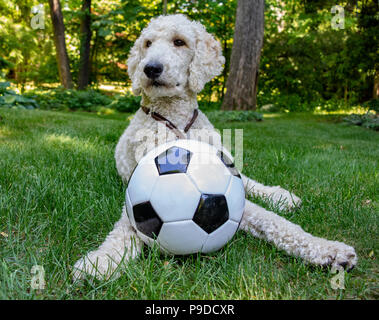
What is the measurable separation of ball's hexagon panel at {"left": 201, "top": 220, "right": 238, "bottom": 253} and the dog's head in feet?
3.87

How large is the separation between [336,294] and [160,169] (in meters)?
1.06

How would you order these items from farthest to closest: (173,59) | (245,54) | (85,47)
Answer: (85,47) < (245,54) < (173,59)

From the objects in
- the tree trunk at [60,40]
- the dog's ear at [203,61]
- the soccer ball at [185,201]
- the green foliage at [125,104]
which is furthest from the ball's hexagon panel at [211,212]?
the tree trunk at [60,40]

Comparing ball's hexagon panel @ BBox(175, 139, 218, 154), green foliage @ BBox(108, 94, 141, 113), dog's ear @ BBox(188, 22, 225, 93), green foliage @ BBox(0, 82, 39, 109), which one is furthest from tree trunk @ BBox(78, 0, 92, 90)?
ball's hexagon panel @ BBox(175, 139, 218, 154)

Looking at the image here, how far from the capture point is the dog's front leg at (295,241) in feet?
5.25

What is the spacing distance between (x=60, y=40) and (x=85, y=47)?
2242 millimetres

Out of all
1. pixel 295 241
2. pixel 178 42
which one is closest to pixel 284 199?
pixel 295 241

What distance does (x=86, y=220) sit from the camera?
2.06 m

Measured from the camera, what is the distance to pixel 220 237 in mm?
1668

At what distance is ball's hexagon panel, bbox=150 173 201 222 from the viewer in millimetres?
1582

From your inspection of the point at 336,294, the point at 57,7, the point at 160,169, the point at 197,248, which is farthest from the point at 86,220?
the point at 57,7

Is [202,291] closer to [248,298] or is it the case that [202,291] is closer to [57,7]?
[248,298]

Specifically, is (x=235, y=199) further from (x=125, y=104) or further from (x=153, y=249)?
(x=125, y=104)

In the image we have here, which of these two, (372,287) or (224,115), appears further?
(224,115)
